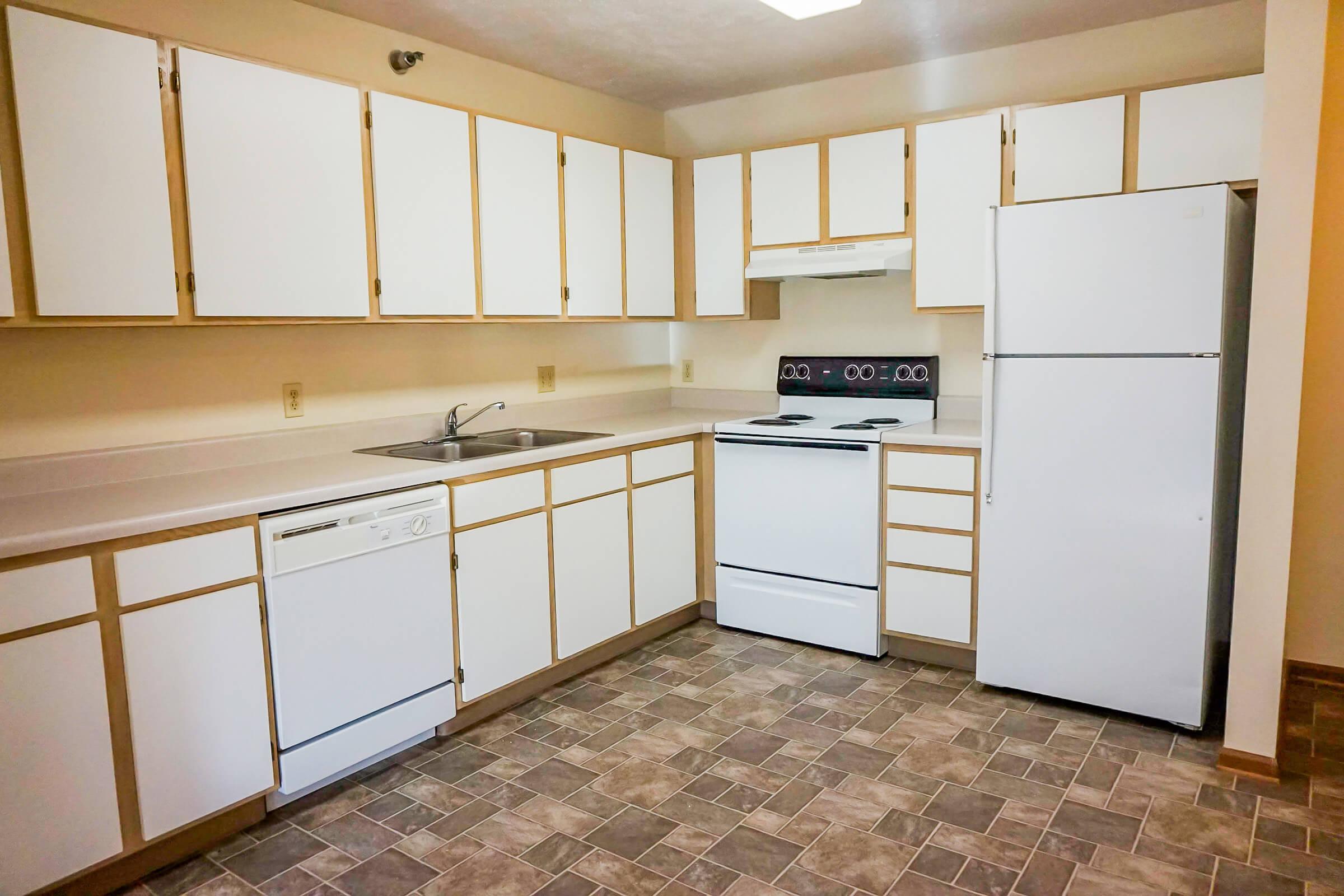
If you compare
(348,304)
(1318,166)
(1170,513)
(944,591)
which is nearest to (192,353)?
(348,304)

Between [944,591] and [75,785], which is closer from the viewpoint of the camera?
[75,785]

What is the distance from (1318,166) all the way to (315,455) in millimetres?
3612

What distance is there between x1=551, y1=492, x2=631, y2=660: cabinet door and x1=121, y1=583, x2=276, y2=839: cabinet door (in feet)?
3.74

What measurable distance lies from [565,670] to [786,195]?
2.22 meters

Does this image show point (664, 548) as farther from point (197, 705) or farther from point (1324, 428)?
point (1324, 428)

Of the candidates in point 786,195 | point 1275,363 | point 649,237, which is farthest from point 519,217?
point 1275,363

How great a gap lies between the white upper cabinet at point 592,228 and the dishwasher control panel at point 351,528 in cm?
123

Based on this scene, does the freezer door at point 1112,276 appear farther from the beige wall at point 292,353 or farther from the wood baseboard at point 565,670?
the beige wall at point 292,353

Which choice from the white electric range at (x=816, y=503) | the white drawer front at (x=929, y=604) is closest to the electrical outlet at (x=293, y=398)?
the white electric range at (x=816, y=503)

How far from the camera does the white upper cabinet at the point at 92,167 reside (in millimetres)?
2084

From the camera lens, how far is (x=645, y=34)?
3305mm

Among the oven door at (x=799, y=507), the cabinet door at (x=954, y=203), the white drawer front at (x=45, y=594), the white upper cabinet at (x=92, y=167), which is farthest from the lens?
the oven door at (x=799, y=507)

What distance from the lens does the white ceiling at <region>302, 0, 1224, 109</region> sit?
3.03 m

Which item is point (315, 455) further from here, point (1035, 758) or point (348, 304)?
point (1035, 758)
